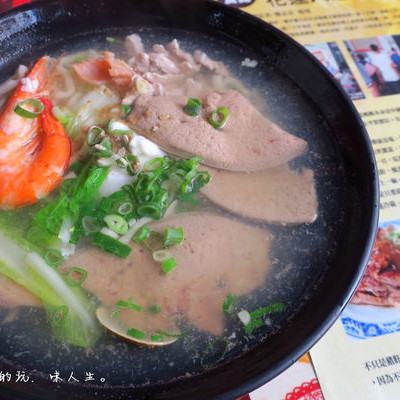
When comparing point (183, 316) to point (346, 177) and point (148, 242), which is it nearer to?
point (148, 242)

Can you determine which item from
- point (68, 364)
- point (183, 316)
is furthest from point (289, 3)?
point (68, 364)

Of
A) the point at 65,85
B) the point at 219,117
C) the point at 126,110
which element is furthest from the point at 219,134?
the point at 65,85

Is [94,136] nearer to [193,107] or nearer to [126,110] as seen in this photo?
[126,110]

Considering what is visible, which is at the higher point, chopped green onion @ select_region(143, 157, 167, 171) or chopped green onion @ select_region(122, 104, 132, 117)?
chopped green onion @ select_region(122, 104, 132, 117)

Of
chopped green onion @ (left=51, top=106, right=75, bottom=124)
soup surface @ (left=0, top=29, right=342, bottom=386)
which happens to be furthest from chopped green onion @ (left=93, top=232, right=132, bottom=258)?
chopped green onion @ (left=51, top=106, right=75, bottom=124)

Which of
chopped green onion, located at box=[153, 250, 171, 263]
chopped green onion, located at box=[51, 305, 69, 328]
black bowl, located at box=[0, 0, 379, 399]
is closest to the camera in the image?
black bowl, located at box=[0, 0, 379, 399]

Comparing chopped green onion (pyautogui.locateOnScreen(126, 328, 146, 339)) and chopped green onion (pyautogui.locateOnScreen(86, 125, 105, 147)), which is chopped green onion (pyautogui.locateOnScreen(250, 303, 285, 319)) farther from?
chopped green onion (pyautogui.locateOnScreen(86, 125, 105, 147))
